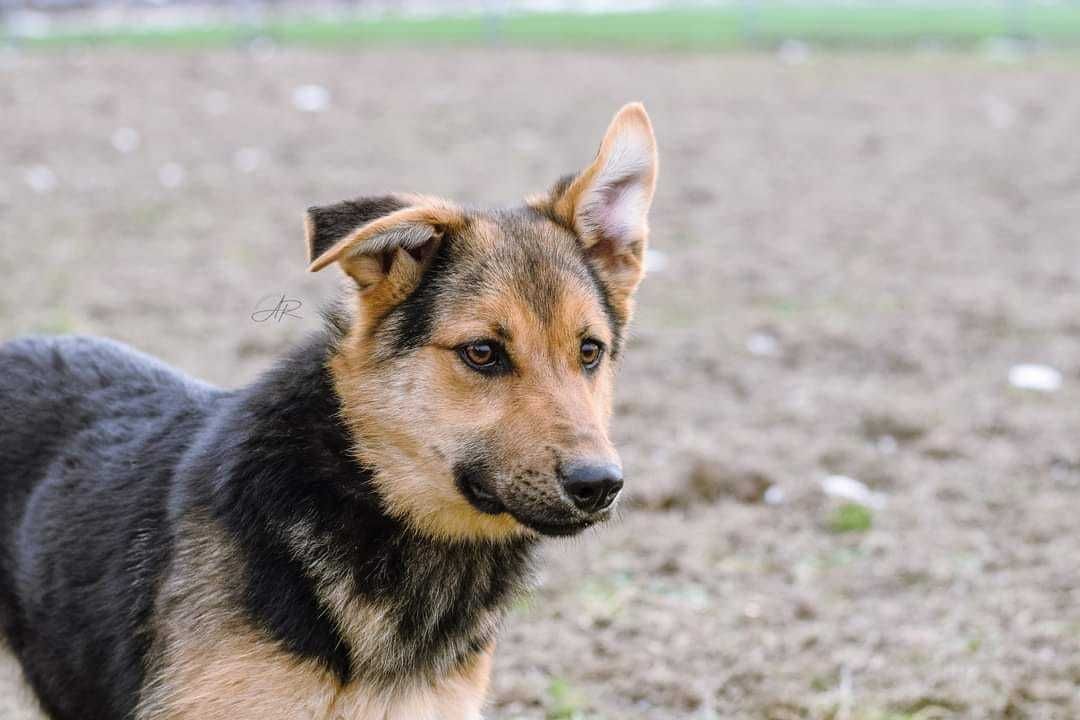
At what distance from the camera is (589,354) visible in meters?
4.24

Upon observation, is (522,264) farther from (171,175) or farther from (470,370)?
(171,175)

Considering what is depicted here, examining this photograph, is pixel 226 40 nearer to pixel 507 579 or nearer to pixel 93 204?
pixel 93 204

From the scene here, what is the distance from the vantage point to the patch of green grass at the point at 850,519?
6938 millimetres

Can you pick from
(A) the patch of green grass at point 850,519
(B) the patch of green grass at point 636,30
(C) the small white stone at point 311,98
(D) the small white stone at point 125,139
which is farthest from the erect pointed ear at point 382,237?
(B) the patch of green grass at point 636,30

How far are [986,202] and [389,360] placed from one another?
10.9 meters

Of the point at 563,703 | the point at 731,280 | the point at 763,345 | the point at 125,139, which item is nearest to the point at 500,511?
the point at 563,703

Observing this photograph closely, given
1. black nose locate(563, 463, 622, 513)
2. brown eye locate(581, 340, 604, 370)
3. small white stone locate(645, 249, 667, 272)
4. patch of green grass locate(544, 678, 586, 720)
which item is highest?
brown eye locate(581, 340, 604, 370)

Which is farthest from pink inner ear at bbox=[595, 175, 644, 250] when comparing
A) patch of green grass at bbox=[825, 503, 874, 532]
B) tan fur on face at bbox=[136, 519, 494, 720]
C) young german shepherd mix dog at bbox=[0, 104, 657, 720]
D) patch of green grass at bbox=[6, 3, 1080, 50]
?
patch of green grass at bbox=[6, 3, 1080, 50]

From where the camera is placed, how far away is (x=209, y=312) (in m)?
9.81

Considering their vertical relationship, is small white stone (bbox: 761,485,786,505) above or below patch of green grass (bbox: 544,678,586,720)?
below

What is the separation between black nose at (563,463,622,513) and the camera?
12.1 feet

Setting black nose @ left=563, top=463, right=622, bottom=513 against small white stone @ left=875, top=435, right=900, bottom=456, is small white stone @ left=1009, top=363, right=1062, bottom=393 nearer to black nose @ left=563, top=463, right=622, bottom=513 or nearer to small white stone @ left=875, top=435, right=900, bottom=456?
small white stone @ left=875, top=435, right=900, bottom=456

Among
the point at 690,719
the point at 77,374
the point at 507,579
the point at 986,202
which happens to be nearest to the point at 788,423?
the point at 690,719

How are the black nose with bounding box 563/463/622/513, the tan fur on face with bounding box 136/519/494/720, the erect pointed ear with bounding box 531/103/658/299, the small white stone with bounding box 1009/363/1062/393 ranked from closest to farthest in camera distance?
the black nose with bounding box 563/463/622/513
the tan fur on face with bounding box 136/519/494/720
the erect pointed ear with bounding box 531/103/658/299
the small white stone with bounding box 1009/363/1062/393
